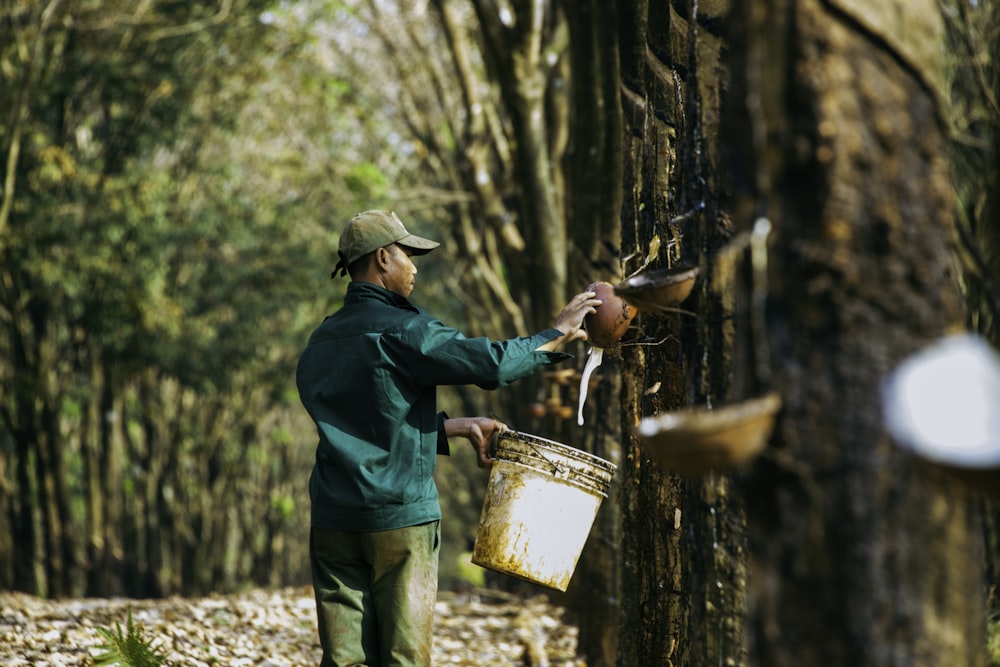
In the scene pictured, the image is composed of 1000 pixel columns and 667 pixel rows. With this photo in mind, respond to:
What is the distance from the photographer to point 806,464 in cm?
266

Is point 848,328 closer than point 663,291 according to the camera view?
Yes

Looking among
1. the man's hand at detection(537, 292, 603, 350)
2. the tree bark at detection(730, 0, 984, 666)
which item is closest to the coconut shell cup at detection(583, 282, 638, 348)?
the man's hand at detection(537, 292, 603, 350)

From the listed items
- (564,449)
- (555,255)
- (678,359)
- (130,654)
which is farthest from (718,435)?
(555,255)

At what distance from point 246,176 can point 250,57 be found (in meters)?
4.51

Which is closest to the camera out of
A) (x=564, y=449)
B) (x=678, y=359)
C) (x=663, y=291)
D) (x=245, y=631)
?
(x=663, y=291)

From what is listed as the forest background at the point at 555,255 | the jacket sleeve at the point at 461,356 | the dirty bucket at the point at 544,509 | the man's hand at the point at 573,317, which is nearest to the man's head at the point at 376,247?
the jacket sleeve at the point at 461,356

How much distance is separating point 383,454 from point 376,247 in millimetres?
898

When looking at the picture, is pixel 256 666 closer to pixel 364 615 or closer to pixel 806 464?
pixel 364 615

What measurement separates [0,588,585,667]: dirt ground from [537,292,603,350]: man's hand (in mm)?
3192

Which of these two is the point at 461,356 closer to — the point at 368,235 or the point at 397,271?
the point at 397,271

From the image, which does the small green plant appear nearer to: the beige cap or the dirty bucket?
the dirty bucket

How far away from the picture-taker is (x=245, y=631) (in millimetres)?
8523

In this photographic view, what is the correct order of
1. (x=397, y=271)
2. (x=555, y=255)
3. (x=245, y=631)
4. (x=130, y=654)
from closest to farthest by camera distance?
(x=397, y=271), (x=130, y=654), (x=245, y=631), (x=555, y=255)

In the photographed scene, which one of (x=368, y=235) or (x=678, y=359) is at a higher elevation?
(x=368, y=235)
